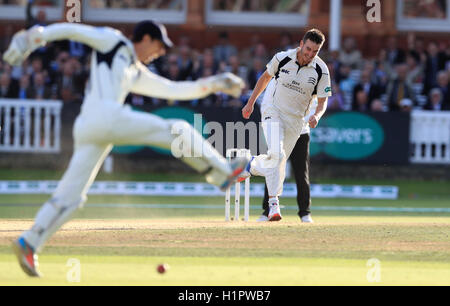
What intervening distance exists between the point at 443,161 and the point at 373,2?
494cm

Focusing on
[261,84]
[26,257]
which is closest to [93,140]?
[26,257]

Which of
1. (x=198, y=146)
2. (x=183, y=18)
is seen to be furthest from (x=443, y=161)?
(x=198, y=146)

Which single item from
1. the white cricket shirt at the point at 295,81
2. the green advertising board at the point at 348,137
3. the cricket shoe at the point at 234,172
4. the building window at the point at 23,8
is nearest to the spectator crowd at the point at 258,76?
the green advertising board at the point at 348,137

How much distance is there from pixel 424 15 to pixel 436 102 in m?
6.48

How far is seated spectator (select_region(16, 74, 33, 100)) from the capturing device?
66.7 feet

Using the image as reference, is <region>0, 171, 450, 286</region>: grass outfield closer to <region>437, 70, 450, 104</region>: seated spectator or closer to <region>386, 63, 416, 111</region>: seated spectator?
<region>386, 63, 416, 111</region>: seated spectator

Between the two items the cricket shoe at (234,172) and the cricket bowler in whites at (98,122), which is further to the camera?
the cricket shoe at (234,172)

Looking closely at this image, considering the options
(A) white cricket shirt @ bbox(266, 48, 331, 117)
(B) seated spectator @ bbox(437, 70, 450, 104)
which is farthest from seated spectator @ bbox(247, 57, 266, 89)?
(A) white cricket shirt @ bbox(266, 48, 331, 117)

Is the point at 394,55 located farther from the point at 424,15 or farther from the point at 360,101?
the point at 424,15

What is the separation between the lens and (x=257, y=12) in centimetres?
2641

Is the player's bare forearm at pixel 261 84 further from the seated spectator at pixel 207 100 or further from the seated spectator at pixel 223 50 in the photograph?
the seated spectator at pixel 223 50

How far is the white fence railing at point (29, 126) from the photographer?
1978cm

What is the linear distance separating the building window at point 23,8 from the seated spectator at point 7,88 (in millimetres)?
5663

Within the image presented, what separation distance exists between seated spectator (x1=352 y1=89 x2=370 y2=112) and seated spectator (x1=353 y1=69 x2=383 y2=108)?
0.11 metres
